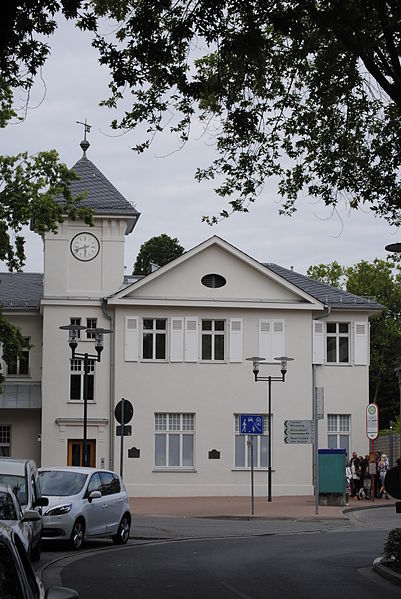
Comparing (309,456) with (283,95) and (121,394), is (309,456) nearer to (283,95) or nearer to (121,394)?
(121,394)

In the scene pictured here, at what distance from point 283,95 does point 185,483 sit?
29.8 meters

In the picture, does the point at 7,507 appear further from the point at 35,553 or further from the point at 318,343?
the point at 318,343

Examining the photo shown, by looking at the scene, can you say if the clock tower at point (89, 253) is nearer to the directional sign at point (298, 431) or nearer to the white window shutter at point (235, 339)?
the white window shutter at point (235, 339)

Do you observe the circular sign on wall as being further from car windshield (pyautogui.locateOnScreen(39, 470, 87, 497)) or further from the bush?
the bush

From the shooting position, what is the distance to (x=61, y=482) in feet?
68.7

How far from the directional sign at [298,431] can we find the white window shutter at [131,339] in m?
Result: 13.3

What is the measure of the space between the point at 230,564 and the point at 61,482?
455 centimetres

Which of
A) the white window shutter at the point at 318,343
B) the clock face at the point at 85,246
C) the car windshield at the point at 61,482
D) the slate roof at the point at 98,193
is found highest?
the slate roof at the point at 98,193

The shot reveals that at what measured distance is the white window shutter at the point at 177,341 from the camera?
45.0 m

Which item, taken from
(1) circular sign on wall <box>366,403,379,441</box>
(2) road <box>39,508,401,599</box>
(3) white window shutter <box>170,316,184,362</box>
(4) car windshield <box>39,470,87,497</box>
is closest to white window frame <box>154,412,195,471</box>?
(3) white window shutter <box>170,316,184,362</box>

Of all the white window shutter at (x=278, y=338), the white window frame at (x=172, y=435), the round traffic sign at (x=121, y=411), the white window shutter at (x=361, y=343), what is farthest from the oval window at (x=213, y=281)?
the round traffic sign at (x=121, y=411)

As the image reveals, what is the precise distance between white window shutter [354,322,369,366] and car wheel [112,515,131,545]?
83.5 ft

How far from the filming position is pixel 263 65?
1512 cm

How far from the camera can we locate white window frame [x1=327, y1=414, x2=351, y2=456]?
4631 centimetres
